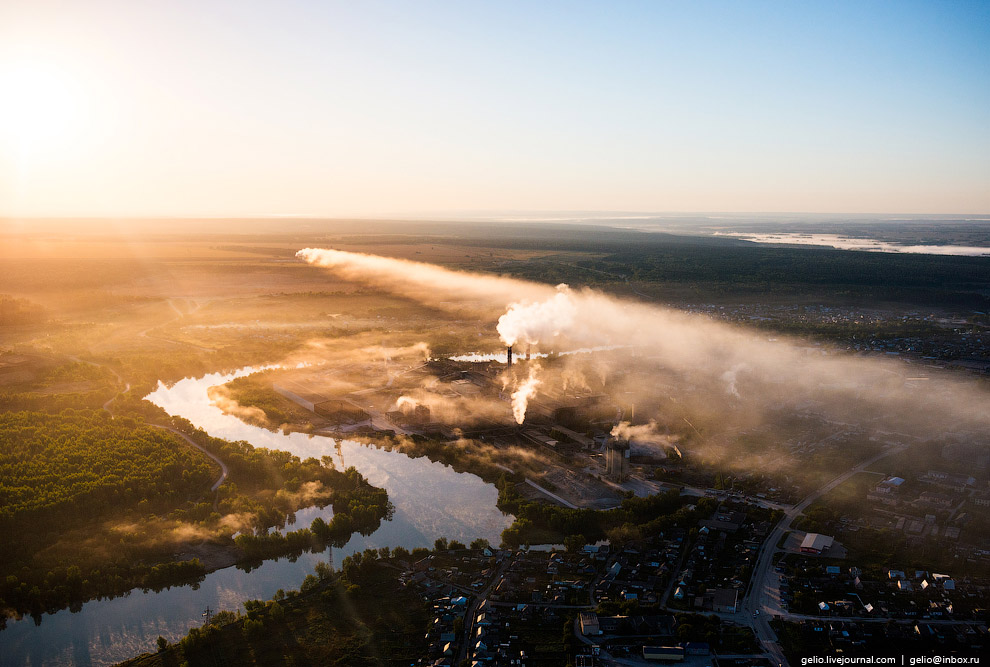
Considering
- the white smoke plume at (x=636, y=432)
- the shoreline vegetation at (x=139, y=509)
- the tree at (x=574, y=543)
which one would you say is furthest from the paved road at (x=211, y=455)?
the white smoke plume at (x=636, y=432)

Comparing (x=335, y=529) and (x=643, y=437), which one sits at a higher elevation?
(x=643, y=437)

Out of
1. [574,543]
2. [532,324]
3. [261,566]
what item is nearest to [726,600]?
[574,543]

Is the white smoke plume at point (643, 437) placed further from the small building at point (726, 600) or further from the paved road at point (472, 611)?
the paved road at point (472, 611)

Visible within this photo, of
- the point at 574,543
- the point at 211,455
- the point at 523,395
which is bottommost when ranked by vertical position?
the point at 574,543

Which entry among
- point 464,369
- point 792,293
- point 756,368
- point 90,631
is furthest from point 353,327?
point 792,293

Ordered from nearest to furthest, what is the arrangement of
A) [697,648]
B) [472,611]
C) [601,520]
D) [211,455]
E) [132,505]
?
[697,648] → [472,611] → [601,520] → [132,505] → [211,455]

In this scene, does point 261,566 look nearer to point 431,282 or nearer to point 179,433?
point 179,433

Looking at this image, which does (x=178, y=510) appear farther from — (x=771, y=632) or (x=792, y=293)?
(x=792, y=293)
